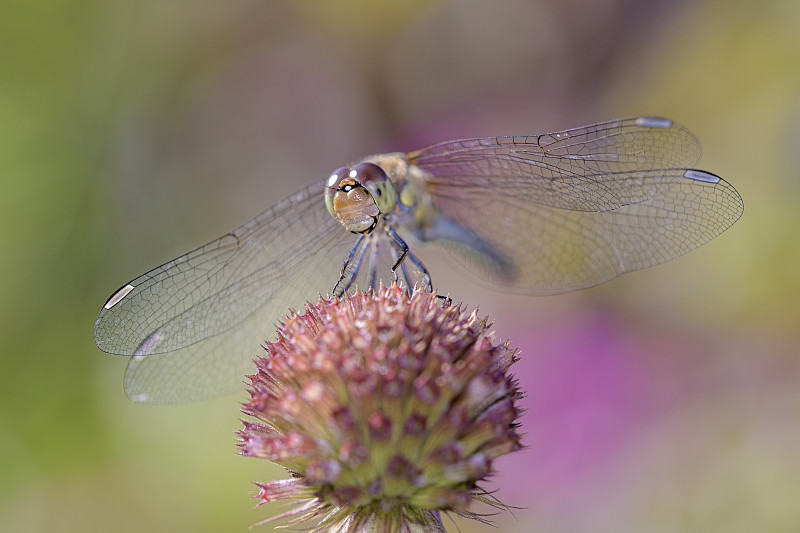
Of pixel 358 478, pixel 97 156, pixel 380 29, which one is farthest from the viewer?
pixel 380 29

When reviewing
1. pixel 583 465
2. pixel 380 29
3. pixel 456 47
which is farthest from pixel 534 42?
pixel 583 465

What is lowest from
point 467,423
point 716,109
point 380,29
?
point 467,423

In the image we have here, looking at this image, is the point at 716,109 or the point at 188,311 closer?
the point at 188,311

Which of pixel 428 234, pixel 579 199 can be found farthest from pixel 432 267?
pixel 579 199

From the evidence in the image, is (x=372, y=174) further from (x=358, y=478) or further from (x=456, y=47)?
(x=456, y=47)

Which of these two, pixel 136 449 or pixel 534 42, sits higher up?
pixel 534 42

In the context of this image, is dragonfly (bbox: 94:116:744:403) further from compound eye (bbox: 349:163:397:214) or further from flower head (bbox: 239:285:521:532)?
flower head (bbox: 239:285:521:532)

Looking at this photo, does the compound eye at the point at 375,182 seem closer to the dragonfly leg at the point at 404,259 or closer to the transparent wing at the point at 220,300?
the dragonfly leg at the point at 404,259
